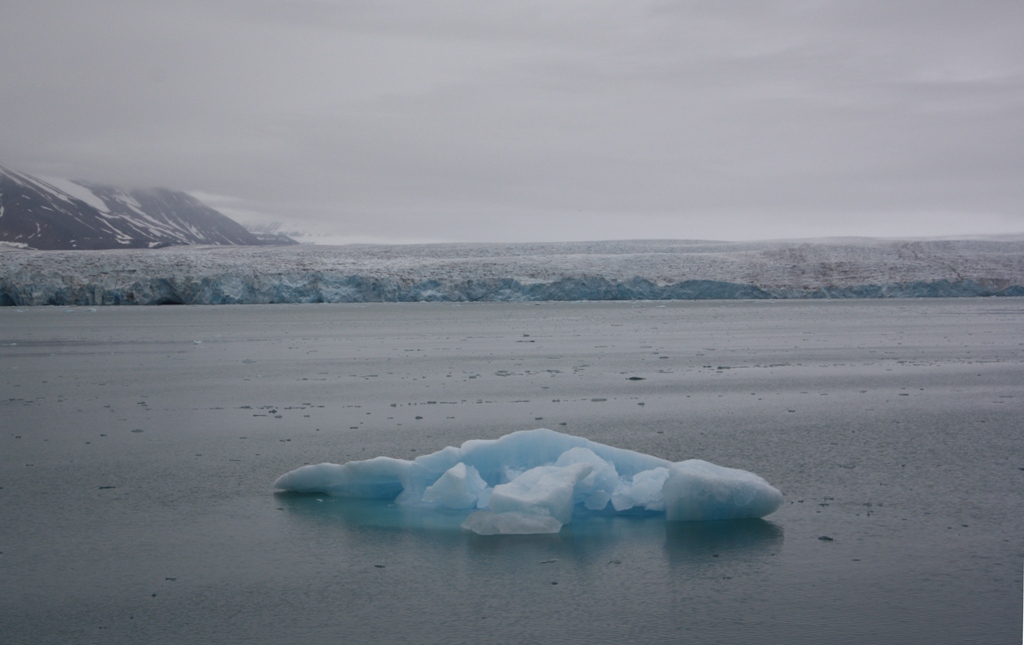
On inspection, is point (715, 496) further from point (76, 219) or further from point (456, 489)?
point (76, 219)

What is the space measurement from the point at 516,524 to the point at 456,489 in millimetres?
556

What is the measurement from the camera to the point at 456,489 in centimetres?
493

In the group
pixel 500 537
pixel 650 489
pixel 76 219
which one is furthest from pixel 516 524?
pixel 76 219

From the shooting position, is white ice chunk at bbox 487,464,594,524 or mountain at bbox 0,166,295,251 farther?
mountain at bbox 0,166,295,251

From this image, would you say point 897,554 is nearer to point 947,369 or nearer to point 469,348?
point 947,369

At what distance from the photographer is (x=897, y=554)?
13.1 feet

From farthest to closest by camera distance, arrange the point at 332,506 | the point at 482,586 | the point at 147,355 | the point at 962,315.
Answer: the point at 962,315 → the point at 147,355 → the point at 332,506 → the point at 482,586

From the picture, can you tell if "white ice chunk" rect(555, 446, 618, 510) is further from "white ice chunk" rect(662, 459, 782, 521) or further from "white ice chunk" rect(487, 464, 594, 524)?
"white ice chunk" rect(662, 459, 782, 521)

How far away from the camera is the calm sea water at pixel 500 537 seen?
335 centimetres

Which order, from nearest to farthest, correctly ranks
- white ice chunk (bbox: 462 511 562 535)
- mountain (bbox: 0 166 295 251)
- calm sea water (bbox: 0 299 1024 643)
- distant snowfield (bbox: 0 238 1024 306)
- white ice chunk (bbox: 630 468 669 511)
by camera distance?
calm sea water (bbox: 0 299 1024 643)
white ice chunk (bbox: 462 511 562 535)
white ice chunk (bbox: 630 468 669 511)
distant snowfield (bbox: 0 238 1024 306)
mountain (bbox: 0 166 295 251)

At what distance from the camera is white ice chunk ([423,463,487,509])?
4902mm

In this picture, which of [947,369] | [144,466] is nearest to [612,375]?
[947,369]

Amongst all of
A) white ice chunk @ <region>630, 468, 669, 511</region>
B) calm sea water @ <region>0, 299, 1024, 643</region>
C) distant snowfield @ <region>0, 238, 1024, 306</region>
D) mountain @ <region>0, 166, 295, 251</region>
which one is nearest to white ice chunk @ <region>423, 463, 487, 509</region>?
calm sea water @ <region>0, 299, 1024, 643</region>

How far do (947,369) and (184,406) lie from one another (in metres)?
8.95
